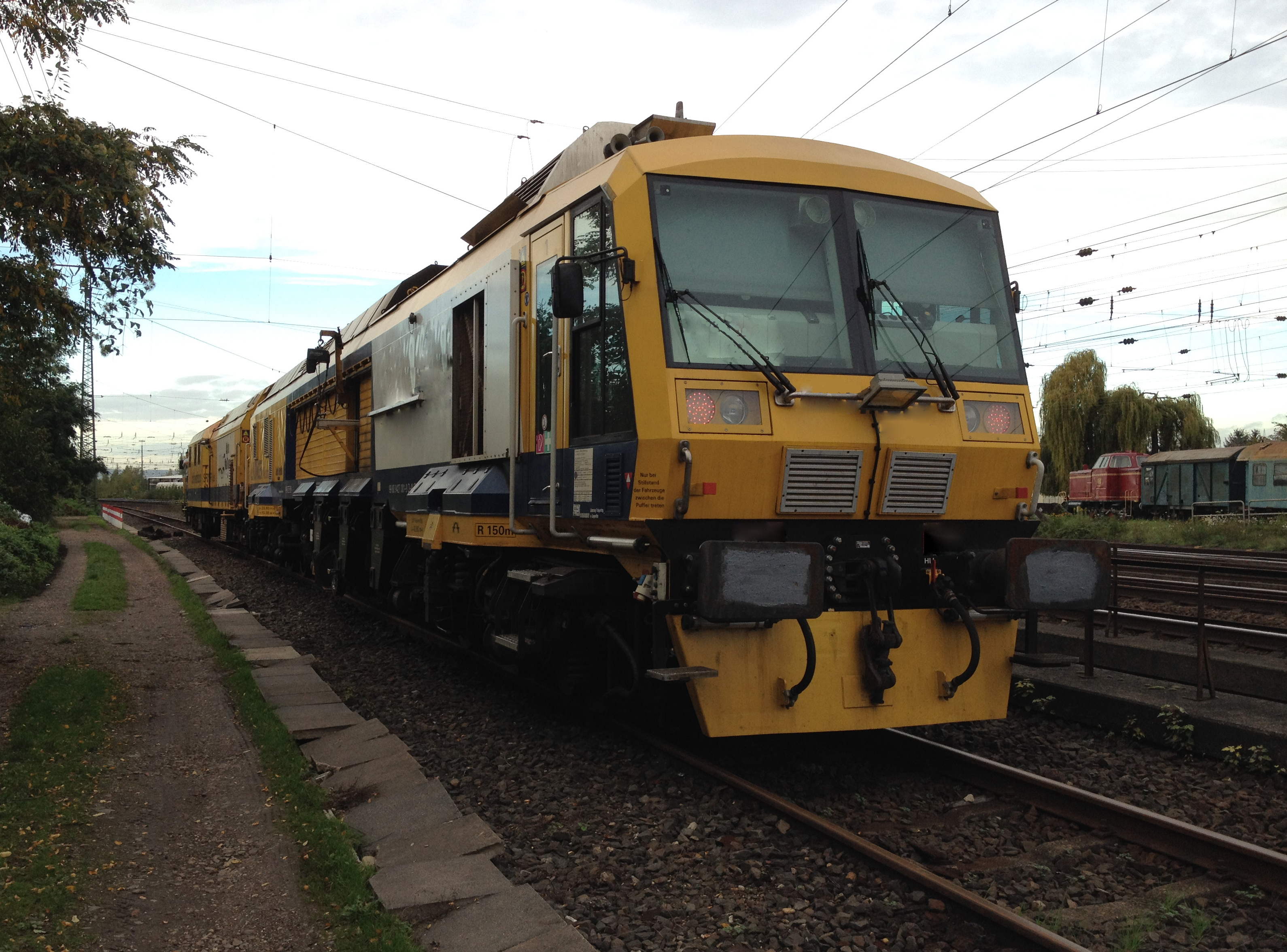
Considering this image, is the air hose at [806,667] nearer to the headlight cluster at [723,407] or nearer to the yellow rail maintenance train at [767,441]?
the yellow rail maintenance train at [767,441]

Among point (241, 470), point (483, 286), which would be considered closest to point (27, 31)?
point (483, 286)

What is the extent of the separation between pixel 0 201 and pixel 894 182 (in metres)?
6.15

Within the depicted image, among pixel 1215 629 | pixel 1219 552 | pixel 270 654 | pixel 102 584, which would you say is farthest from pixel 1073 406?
pixel 270 654

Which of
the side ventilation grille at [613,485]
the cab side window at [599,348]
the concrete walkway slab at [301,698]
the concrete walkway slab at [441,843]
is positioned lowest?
the concrete walkway slab at [301,698]

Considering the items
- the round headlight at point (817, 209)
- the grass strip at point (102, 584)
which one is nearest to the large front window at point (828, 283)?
the round headlight at point (817, 209)

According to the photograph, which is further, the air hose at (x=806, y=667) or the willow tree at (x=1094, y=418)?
the willow tree at (x=1094, y=418)

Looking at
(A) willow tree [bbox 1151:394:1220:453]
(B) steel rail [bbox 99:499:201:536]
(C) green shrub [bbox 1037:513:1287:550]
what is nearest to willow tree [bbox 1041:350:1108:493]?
(A) willow tree [bbox 1151:394:1220:453]

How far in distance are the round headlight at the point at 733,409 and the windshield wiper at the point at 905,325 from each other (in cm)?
98

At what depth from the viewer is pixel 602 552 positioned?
242 inches

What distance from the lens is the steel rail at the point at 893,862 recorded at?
361cm

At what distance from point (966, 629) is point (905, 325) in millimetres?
1802

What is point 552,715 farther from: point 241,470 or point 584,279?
point 241,470

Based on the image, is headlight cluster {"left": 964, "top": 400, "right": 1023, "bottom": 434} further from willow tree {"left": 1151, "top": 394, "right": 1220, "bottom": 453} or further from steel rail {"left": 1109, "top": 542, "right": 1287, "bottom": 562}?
willow tree {"left": 1151, "top": 394, "right": 1220, "bottom": 453}

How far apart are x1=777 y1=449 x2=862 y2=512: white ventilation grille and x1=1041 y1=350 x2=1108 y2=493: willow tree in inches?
1554
